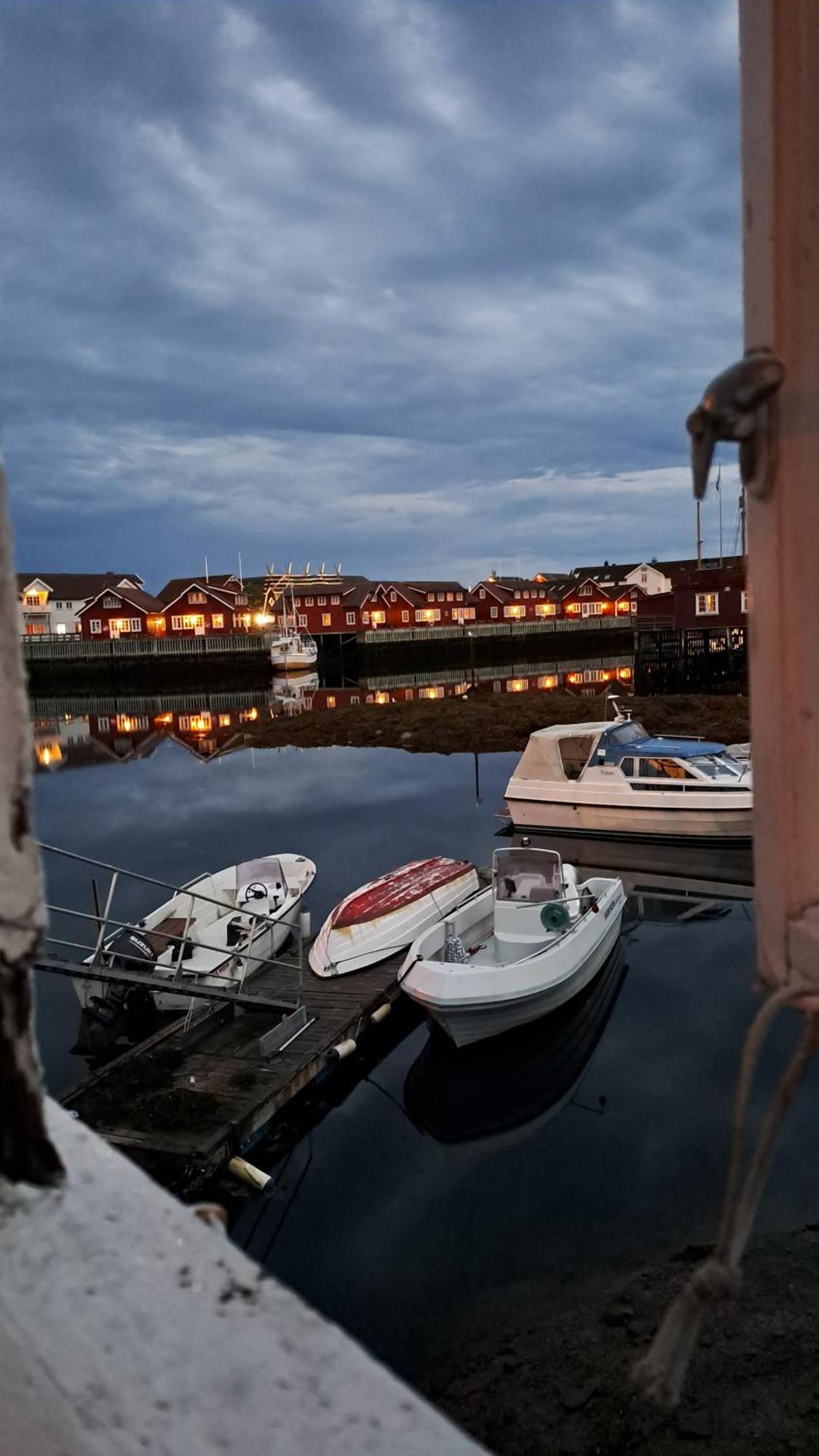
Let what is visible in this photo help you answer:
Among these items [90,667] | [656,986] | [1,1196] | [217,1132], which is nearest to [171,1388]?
[1,1196]

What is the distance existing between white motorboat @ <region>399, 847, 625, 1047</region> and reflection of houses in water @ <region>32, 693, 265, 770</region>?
2245 cm

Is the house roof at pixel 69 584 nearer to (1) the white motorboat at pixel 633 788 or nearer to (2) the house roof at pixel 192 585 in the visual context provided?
(2) the house roof at pixel 192 585

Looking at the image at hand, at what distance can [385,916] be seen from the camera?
477 inches

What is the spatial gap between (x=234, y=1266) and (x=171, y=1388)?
135 mm

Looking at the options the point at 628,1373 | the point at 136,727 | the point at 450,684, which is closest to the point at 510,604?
the point at 450,684

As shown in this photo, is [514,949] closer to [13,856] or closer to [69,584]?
[13,856]

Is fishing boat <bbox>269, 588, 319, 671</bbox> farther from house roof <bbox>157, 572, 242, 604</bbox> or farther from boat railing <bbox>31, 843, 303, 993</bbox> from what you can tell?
boat railing <bbox>31, 843, 303, 993</bbox>

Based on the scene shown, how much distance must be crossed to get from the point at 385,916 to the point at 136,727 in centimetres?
3842

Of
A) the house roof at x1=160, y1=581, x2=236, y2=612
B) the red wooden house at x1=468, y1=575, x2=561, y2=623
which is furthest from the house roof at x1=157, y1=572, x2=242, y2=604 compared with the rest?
the red wooden house at x1=468, y1=575, x2=561, y2=623

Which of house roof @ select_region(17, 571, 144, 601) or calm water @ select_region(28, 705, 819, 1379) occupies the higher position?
house roof @ select_region(17, 571, 144, 601)

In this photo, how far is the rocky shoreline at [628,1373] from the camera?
5.00 meters

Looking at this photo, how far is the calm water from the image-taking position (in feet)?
22.2

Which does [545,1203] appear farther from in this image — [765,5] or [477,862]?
[477,862]

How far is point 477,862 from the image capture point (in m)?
19.4
